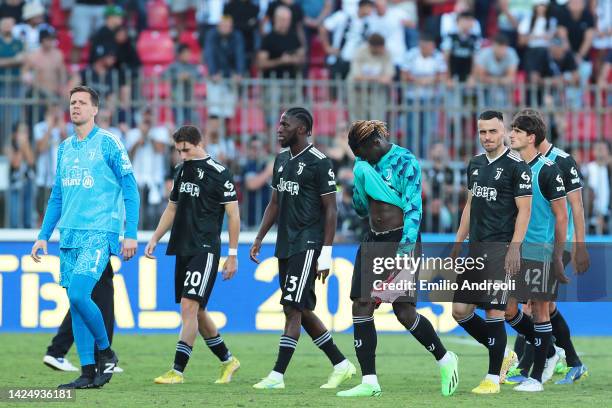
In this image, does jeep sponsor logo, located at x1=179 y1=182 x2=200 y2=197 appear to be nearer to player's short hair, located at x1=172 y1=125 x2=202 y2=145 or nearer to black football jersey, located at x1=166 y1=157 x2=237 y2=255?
black football jersey, located at x1=166 y1=157 x2=237 y2=255

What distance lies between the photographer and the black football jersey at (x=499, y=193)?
996 centimetres

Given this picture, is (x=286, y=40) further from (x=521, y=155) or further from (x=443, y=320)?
(x=521, y=155)

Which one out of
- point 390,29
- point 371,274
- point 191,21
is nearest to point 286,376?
point 371,274

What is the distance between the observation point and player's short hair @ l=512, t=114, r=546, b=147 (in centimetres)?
1044

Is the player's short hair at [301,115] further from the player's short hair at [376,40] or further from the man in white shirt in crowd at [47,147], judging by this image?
the player's short hair at [376,40]

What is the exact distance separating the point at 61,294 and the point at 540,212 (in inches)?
267

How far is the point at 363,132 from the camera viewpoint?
9.76 m

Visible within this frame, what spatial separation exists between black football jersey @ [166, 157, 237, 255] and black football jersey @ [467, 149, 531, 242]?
2119 mm

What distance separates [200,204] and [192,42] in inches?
406

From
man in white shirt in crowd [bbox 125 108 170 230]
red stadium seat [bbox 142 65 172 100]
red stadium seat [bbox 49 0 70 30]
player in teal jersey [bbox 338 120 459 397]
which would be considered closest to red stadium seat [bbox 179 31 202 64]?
red stadium seat [bbox 49 0 70 30]

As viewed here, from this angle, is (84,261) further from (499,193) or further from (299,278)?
(499,193)

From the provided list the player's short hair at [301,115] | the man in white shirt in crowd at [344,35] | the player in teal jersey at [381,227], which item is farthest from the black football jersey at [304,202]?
the man in white shirt in crowd at [344,35]

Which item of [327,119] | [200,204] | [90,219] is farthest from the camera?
[327,119]

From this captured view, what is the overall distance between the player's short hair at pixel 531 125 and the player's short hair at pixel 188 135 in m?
2.65
